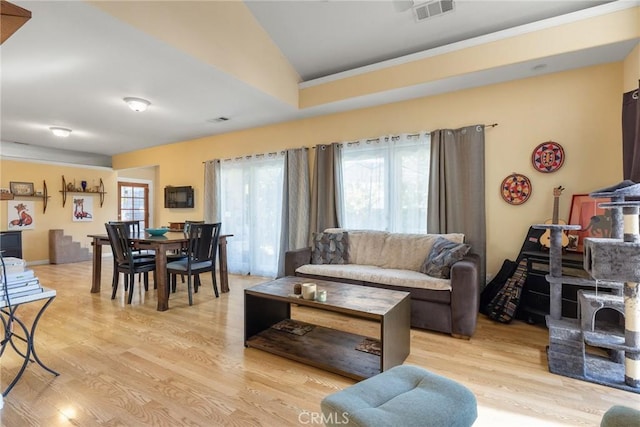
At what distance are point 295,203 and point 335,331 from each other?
232 centimetres

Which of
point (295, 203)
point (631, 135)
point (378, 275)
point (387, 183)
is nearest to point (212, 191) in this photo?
point (295, 203)

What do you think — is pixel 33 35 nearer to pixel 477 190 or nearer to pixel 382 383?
pixel 382 383

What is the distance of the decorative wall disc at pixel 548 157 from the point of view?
3.00 meters

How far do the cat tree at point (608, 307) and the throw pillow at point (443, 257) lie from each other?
0.75 m

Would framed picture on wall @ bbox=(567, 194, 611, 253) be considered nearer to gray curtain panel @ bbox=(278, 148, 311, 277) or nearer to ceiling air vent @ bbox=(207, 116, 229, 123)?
gray curtain panel @ bbox=(278, 148, 311, 277)

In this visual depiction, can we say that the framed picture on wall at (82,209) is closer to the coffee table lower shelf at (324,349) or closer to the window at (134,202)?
the window at (134,202)

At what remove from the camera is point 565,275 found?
90.4 inches

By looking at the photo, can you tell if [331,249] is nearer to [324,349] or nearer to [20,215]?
[324,349]

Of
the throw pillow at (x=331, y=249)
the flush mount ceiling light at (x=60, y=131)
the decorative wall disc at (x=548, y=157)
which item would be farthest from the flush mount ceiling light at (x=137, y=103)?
the decorative wall disc at (x=548, y=157)

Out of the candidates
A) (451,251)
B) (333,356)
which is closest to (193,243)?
(333,356)

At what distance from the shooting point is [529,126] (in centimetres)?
313

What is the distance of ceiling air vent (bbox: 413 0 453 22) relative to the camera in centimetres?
271

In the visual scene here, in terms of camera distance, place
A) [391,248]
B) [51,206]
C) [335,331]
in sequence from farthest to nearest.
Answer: [51,206] < [391,248] < [335,331]

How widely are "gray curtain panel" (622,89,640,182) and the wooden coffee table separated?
7.18 ft
